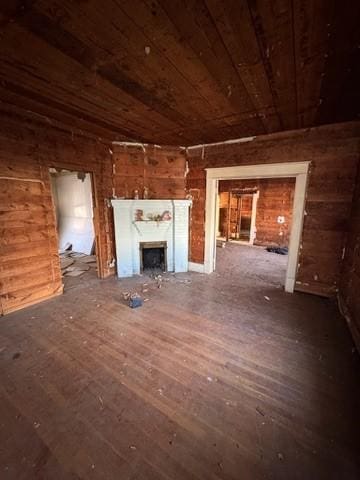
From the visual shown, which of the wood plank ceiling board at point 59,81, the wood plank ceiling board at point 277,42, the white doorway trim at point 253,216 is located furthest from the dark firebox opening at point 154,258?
the white doorway trim at point 253,216

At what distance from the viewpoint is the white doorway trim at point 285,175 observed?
2992 millimetres

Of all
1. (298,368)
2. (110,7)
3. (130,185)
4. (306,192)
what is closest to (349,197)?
(306,192)

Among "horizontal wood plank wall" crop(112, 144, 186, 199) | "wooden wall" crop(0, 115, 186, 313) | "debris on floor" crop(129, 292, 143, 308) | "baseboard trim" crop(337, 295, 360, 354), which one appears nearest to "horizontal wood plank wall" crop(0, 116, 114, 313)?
"wooden wall" crop(0, 115, 186, 313)

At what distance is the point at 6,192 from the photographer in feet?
8.05

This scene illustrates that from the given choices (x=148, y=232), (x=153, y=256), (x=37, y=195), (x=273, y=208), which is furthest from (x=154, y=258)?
(x=273, y=208)

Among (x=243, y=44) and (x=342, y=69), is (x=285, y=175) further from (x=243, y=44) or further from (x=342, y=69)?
(x=243, y=44)

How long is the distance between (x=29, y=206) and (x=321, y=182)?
4119mm

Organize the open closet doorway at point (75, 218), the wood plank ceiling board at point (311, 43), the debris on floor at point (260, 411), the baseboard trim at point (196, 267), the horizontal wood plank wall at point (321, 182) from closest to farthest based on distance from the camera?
the wood plank ceiling board at point (311, 43)
the debris on floor at point (260, 411)
the horizontal wood plank wall at point (321, 182)
the baseboard trim at point (196, 267)
the open closet doorway at point (75, 218)

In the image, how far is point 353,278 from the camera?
7.81 feet

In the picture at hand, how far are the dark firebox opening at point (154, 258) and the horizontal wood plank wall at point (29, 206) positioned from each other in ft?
5.44

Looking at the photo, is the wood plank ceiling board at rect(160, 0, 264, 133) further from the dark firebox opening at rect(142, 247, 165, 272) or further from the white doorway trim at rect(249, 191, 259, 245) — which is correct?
the white doorway trim at rect(249, 191, 259, 245)

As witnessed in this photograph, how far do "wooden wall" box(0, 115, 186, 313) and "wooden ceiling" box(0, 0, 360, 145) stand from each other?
1.20 feet

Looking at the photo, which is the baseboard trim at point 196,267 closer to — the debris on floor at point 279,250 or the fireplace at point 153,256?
the fireplace at point 153,256

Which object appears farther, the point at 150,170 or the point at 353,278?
the point at 150,170
